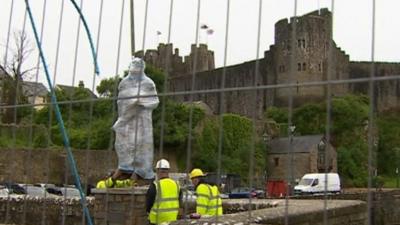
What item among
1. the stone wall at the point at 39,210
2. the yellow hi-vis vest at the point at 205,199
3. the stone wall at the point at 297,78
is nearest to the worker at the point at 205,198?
the yellow hi-vis vest at the point at 205,199

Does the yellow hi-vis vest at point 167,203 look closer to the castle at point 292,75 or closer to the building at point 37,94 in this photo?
the castle at point 292,75

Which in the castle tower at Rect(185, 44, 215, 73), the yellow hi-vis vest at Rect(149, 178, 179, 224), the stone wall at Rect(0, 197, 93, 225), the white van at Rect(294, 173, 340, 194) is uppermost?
the castle tower at Rect(185, 44, 215, 73)

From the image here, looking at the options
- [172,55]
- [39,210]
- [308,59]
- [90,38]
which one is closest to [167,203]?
[172,55]

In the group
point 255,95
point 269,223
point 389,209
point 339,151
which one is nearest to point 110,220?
point 269,223

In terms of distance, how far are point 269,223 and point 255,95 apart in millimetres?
1884

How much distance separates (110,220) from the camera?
26.7 ft

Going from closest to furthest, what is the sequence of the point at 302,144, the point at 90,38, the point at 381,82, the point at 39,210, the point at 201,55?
the point at 381,82, the point at 90,38, the point at 201,55, the point at 39,210, the point at 302,144

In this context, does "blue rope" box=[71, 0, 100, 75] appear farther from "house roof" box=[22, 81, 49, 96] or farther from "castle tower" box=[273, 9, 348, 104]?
"castle tower" box=[273, 9, 348, 104]

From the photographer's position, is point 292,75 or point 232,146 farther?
point 232,146

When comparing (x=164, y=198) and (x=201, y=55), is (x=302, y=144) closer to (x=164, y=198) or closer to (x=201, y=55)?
(x=201, y=55)

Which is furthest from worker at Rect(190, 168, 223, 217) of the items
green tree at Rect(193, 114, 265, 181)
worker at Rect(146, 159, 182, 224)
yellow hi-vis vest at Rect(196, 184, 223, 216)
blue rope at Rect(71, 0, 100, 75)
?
green tree at Rect(193, 114, 265, 181)

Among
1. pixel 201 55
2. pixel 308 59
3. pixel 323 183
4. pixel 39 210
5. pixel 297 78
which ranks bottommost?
pixel 39 210

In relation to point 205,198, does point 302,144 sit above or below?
above

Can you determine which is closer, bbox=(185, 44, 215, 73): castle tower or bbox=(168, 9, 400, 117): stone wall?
bbox=(168, 9, 400, 117): stone wall
